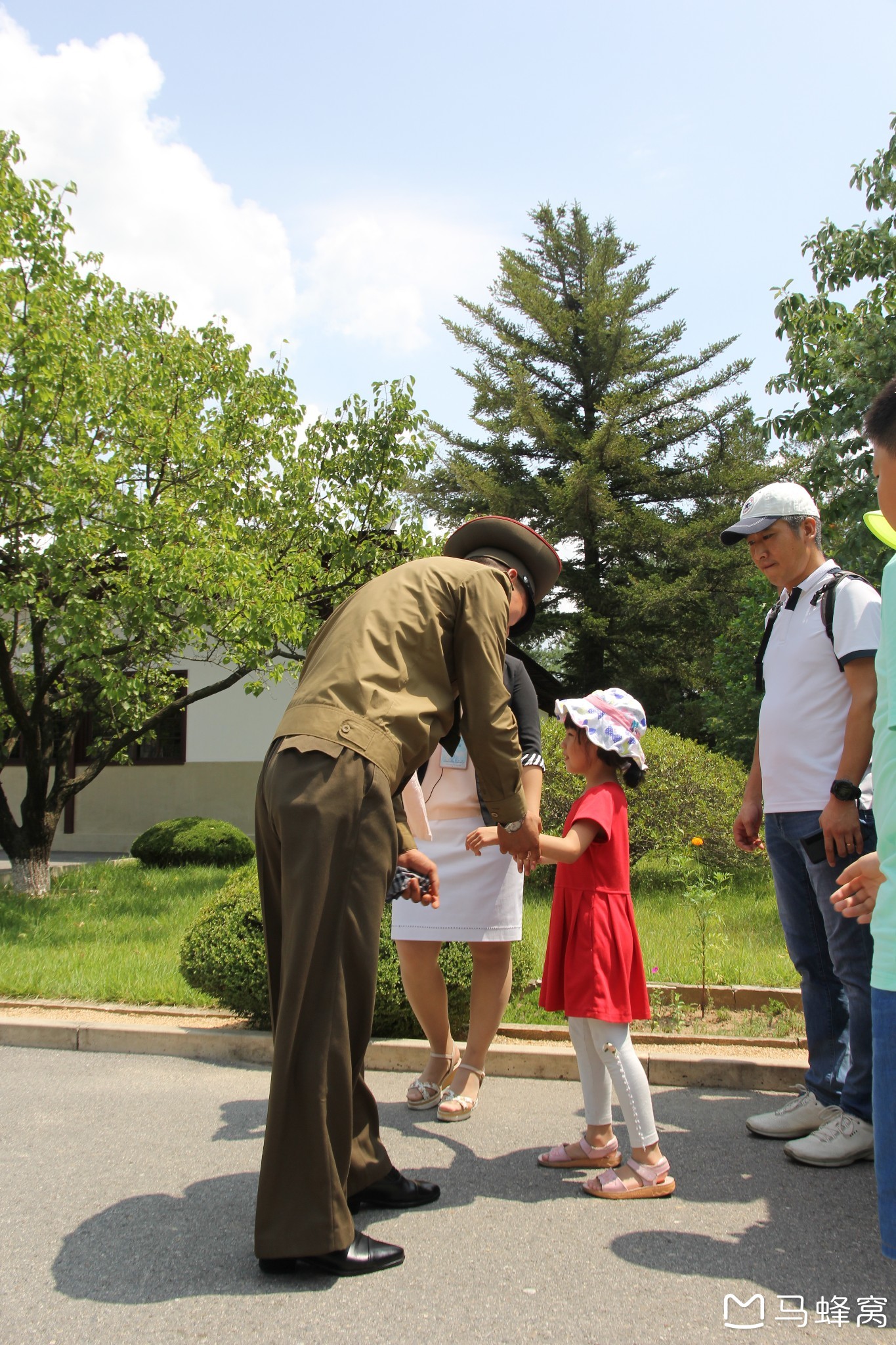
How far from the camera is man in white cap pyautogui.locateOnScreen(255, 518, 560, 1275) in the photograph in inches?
99.3

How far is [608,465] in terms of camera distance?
2559cm

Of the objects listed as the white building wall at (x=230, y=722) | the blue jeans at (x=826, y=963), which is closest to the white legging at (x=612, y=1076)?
the blue jeans at (x=826, y=963)

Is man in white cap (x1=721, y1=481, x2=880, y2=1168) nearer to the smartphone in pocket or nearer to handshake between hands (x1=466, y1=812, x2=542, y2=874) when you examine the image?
the smartphone in pocket

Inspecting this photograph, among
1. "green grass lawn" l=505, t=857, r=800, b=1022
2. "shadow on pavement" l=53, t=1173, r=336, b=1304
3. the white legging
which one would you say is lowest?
"shadow on pavement" l=53, t=1173, r=336, b=1304

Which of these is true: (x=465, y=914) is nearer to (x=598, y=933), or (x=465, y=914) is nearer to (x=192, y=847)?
(x=598, y=933)

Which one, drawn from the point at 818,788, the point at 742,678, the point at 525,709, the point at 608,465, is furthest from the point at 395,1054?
the point at 608,465

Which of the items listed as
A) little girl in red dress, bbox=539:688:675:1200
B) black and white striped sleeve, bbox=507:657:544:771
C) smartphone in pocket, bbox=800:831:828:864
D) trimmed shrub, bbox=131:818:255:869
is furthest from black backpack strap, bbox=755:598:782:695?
trimmed shrub, bbox=131:818:255:869

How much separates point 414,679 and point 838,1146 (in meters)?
2.22

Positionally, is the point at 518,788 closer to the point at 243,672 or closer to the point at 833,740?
the point at 833,740

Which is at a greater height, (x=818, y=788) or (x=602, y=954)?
(x=818, y=788)

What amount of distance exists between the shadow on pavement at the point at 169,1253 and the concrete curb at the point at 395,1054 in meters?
1.75

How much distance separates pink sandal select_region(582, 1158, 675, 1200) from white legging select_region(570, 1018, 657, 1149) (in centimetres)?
8

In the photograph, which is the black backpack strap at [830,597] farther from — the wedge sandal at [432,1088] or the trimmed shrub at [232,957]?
the trimmed shrub at [232,957]

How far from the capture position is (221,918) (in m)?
5.57
